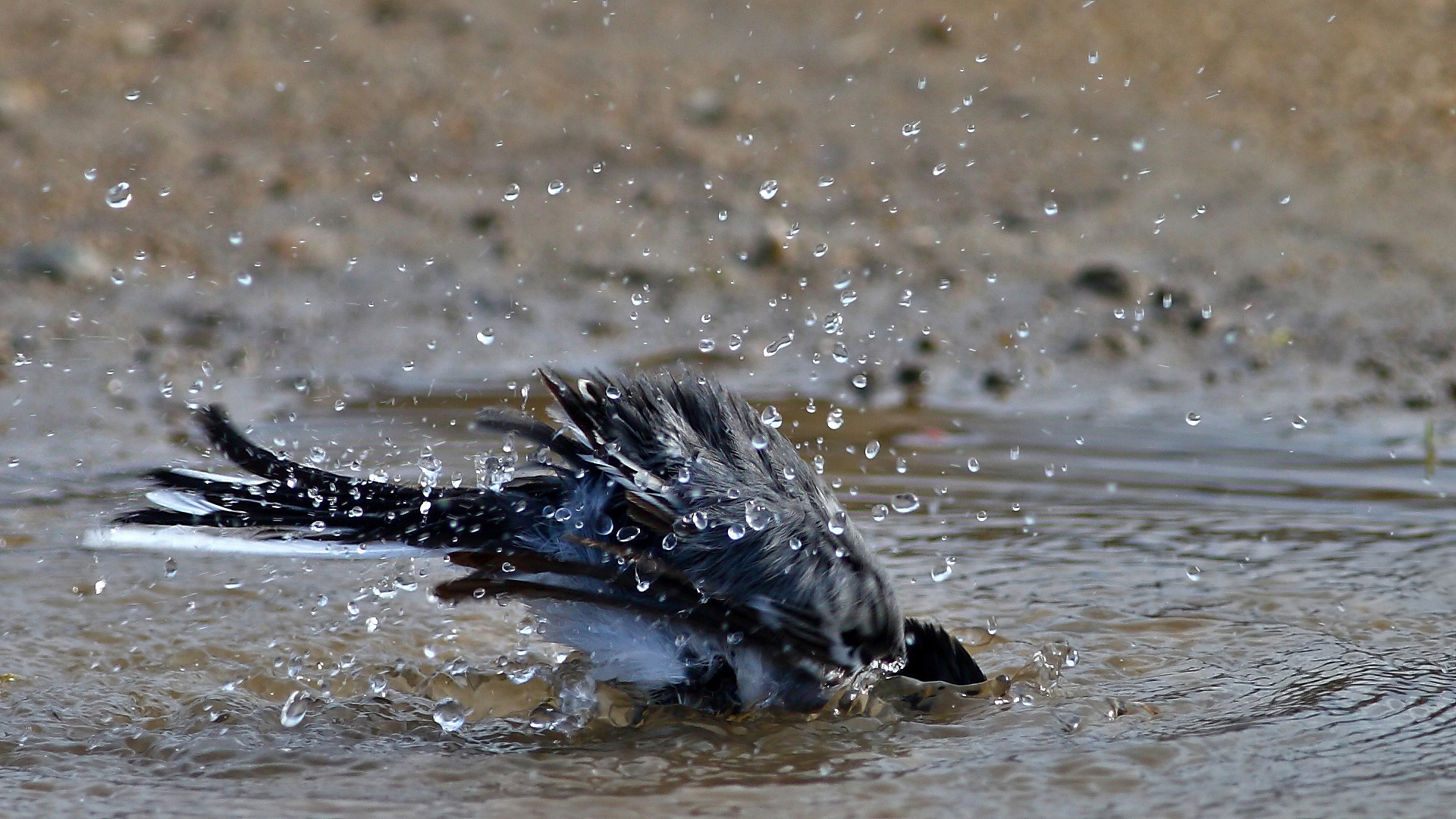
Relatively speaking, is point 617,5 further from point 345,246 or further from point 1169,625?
point 1169,625

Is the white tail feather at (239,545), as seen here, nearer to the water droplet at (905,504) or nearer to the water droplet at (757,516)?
the water droplet at (757,516)

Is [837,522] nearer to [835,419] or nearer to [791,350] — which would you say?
[835,419]

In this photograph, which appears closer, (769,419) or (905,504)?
(769,419)

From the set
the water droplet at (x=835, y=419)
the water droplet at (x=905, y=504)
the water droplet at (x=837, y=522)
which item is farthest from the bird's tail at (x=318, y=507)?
the water droplet at (x=835, y=419)

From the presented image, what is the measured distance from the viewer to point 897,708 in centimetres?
346

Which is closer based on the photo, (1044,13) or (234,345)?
(234,345)

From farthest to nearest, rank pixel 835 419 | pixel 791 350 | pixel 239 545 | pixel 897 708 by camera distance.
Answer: pixel 791 350 < pixel 835 419 < pixel 897 708 < pixel 239 545

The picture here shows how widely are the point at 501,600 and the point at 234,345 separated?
3.44m

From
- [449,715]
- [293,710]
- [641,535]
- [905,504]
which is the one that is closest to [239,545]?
[293,710]

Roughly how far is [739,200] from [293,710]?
4650 mm

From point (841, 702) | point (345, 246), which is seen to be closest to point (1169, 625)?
point (841, 702)

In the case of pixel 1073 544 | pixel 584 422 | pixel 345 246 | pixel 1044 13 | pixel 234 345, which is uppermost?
pixel 1044 13

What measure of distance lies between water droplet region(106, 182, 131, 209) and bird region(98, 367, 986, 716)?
14.4 feet

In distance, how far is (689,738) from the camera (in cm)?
336
